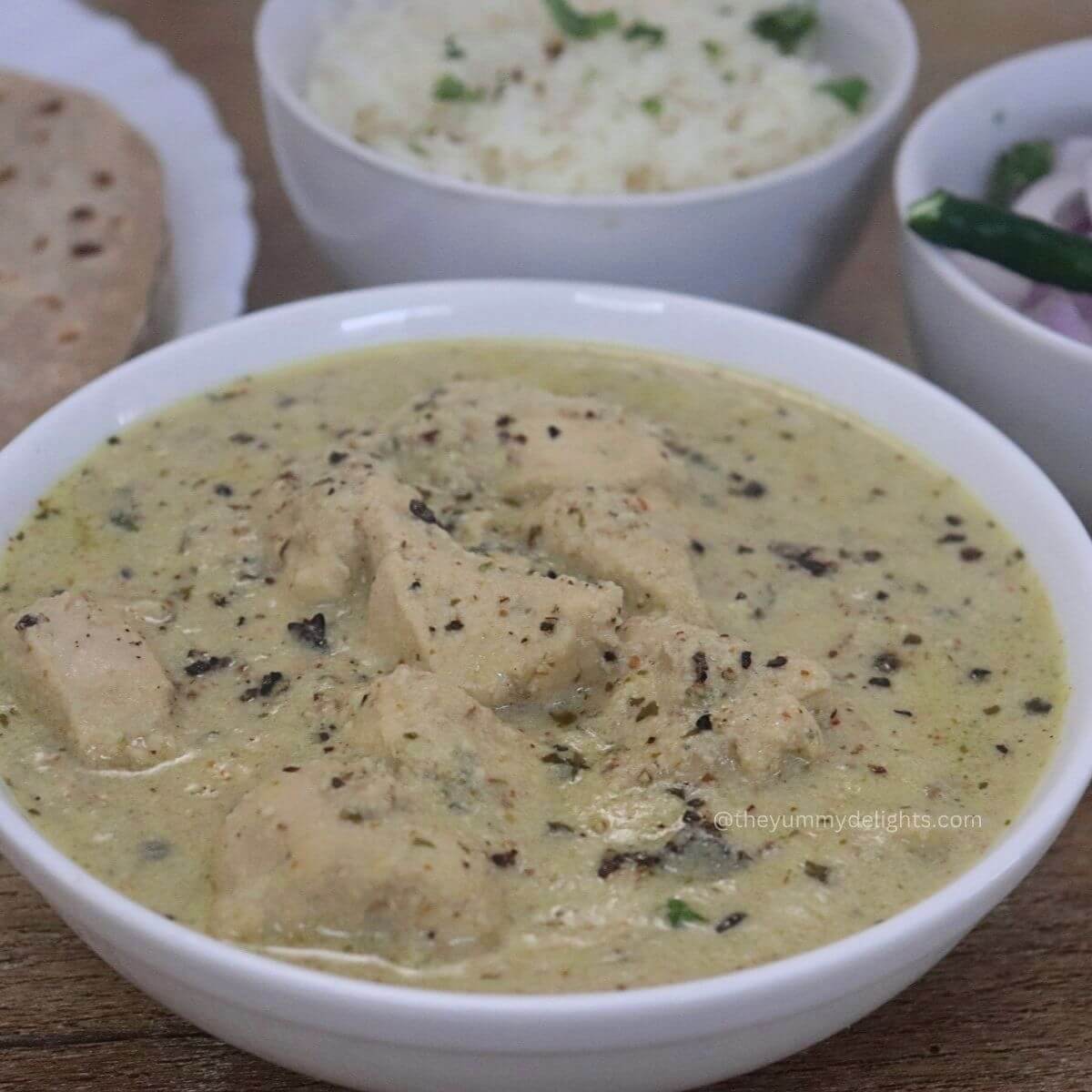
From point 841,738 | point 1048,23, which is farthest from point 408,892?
point 1048,23

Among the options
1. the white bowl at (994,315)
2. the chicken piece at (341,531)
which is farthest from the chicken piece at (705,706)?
the white bowl at (994,315)

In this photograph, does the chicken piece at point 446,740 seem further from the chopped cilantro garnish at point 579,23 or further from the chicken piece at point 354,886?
the chopped cilantro garnish at point 579,23

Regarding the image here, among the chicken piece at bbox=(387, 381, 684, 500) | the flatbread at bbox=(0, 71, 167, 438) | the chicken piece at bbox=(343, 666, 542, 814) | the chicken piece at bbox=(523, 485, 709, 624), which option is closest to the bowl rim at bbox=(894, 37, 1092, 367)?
the chicken piece at bbox=(387, 381, 684, 500)

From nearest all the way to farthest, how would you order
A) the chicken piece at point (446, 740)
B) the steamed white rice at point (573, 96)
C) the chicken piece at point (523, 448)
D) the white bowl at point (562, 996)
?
the white bowl at point (562, 996), the chicken piece at point (446, 740), the chicken piece at point (523, 448), the steamed white rice at point (573, 96)

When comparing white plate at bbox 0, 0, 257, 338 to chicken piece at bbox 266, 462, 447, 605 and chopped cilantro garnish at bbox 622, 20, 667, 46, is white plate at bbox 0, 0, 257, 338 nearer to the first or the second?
chopped cilantro garnish at bbox 622, 20, 667, 46

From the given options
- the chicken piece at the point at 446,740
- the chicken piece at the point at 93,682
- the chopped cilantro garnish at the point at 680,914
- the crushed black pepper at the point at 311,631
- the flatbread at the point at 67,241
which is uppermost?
the chopped cilantro garnish at the point at 680,914
